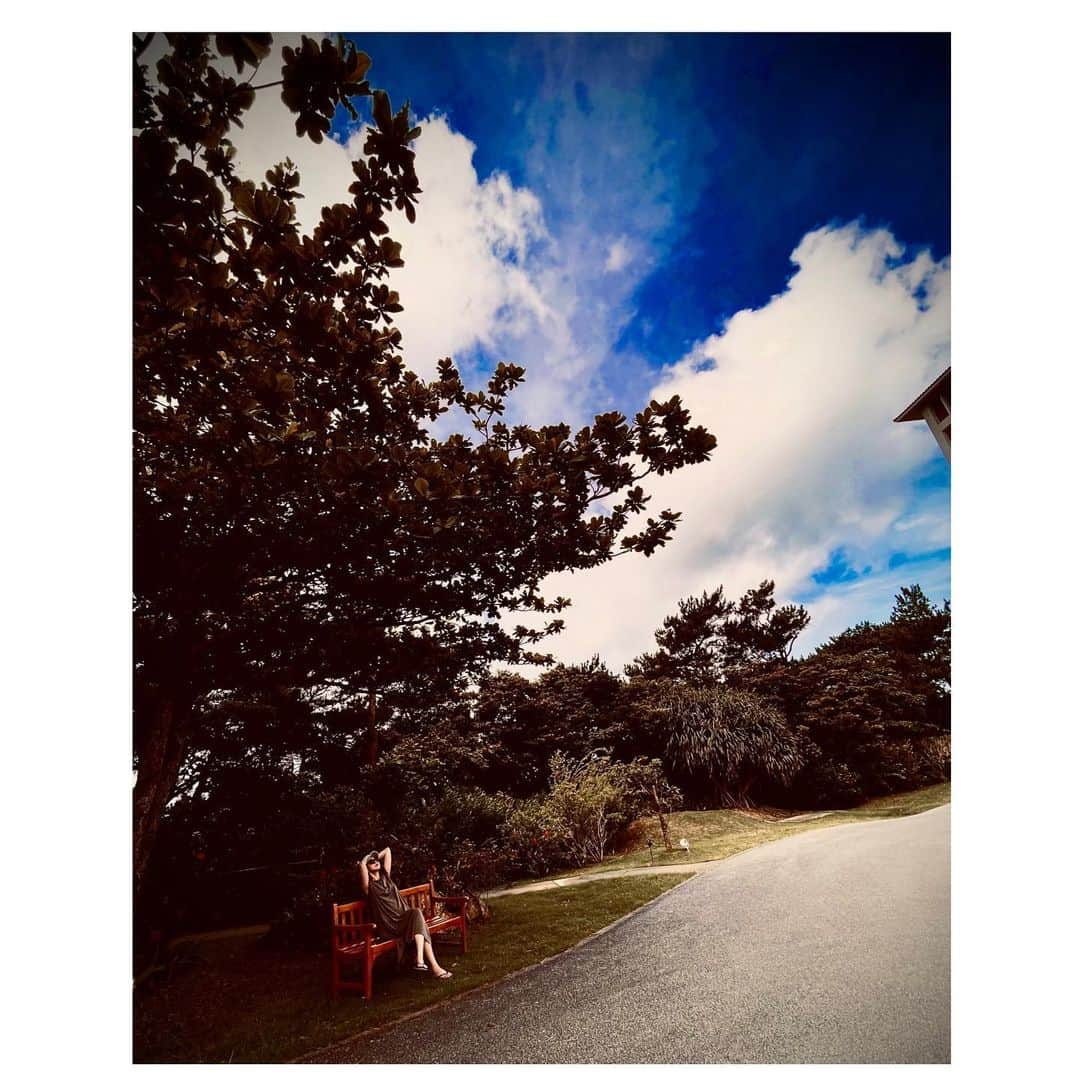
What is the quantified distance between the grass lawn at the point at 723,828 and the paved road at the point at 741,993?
2.13 meters

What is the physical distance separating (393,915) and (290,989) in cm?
91

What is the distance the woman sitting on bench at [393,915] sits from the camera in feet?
11.4

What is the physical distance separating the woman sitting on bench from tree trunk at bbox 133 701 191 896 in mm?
1425

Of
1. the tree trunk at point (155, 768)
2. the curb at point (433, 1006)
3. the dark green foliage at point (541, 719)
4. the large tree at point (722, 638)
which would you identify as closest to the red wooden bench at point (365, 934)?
the curb at point (433, 1006)

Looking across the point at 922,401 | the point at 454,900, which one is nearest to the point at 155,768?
the point at 454,900

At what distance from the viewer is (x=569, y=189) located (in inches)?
142

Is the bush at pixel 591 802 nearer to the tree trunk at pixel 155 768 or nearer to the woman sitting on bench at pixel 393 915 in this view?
the woman sitting on bench at pixel 393 915

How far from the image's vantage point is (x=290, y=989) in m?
3.62

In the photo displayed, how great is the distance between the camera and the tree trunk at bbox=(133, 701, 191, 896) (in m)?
3.47

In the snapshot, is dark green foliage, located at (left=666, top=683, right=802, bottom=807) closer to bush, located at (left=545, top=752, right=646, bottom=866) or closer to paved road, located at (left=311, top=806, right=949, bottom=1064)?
bush, located at (left=545, top=752, right=646, bottom=866)

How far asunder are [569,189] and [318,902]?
622cm

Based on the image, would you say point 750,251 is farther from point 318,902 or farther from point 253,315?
point 318,902

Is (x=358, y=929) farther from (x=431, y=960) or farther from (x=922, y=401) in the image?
(x=922, y=401)
